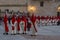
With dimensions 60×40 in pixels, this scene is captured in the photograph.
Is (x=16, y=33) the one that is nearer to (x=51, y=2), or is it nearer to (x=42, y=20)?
(x=42, y=20)

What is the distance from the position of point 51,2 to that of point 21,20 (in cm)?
3116

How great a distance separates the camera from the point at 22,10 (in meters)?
53.0

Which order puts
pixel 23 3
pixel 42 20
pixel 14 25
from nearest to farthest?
1. pixel 14 25
2. pixel 42 20
3. pixel 23 3

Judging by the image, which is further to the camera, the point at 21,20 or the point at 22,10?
the point at 22,10

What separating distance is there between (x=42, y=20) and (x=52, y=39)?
16831 millimetres

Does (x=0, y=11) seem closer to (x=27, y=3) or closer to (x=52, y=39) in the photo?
(x=27, y=3)

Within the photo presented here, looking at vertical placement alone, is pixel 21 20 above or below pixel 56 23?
above

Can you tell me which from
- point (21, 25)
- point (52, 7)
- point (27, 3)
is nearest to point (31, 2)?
point (27, 3)

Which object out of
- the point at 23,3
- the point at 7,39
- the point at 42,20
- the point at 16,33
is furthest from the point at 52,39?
the point at 23,3

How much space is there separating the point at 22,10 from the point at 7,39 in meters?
33.3

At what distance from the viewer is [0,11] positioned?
2082 inches

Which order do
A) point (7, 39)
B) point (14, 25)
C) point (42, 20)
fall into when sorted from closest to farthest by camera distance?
point (7, 39) < point (14, 25) < point (42, 20)

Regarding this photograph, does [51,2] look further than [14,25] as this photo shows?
Yes

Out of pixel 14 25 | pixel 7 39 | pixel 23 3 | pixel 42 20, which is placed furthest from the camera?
pixel 23 3
